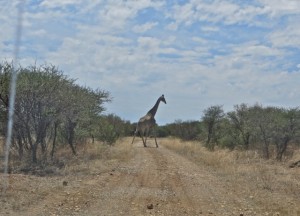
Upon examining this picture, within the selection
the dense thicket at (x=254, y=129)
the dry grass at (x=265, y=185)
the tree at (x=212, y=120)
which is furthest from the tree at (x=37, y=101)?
the tree at (x=212, y=120)

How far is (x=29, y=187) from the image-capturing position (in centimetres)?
1260

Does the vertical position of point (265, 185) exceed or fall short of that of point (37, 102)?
it falls short

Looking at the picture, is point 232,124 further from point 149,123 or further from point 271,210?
point 271,210

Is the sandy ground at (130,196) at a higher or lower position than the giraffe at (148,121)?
lower

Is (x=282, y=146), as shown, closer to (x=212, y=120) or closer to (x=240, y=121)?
(x=240, y=121)

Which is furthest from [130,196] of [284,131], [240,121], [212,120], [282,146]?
[212,120]

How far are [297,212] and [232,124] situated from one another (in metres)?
30.8

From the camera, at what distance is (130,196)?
1180 cm

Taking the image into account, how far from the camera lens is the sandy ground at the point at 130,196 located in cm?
1014

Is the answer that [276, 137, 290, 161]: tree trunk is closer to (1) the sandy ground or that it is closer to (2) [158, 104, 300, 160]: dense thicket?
(2) [158, 104, 300, 160]: dense thicket

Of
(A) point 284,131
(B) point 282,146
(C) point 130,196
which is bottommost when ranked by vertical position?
(C) point 130,196

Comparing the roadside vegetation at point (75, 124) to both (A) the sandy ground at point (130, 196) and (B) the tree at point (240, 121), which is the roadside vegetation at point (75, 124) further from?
(A) the sandy ground at point (130, 196)

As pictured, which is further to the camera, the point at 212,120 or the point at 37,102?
the point at 212,120

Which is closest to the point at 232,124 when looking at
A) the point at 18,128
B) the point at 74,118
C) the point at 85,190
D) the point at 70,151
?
the point at 70,151
